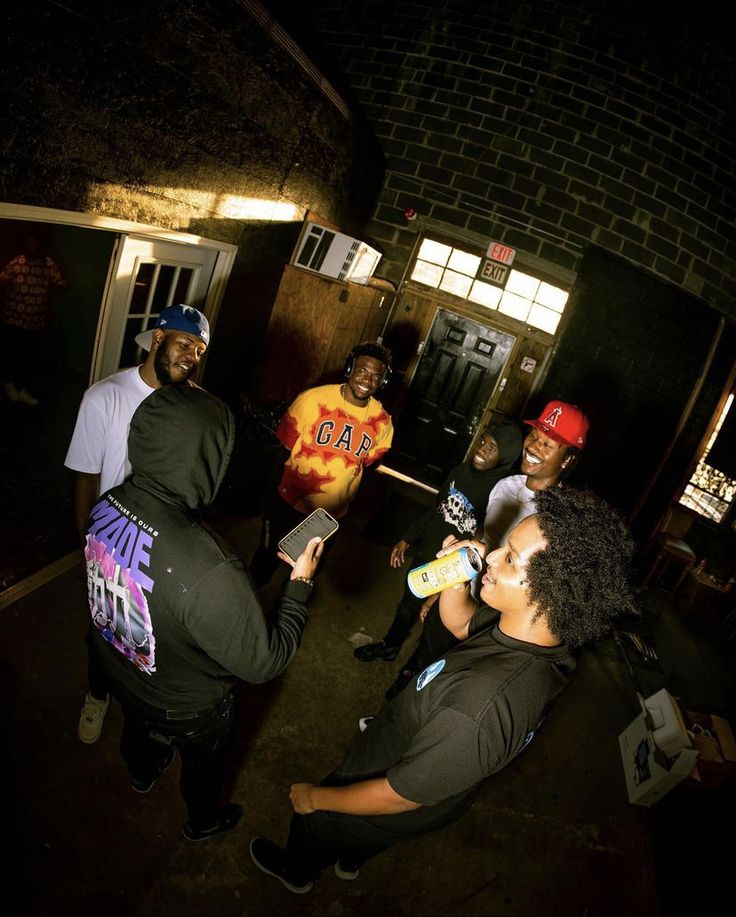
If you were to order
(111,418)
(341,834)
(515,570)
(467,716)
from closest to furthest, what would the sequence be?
1. (467,716)
2. (515,570)
3. (341,834)
4. (111,418)

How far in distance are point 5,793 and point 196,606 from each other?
176 cm

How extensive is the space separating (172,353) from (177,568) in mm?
1660

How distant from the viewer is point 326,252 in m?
4.50

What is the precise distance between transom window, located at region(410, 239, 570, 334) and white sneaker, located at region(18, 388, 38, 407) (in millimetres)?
4921

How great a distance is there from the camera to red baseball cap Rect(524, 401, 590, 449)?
307 centimetres

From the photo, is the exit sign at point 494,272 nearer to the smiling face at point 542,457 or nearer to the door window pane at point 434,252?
the door window pane at point 434,252

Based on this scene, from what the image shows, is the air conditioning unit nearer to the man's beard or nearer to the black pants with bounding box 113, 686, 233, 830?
the man's beard

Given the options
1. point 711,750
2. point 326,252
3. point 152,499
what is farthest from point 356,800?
point 326,252

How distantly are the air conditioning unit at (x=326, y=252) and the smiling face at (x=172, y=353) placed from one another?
2249 mm

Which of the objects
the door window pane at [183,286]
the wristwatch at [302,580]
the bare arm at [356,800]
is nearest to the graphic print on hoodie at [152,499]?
the wristwatch at [302,580]

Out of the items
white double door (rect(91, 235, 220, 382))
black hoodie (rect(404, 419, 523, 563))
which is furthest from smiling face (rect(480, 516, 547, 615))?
white double door (rect(91, 235, 220, 382))

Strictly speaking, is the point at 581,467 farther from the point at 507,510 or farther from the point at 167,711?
the point at 167,711

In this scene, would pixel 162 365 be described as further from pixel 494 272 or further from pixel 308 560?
pixel 494 272

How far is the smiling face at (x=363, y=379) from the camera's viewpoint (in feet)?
10.8
